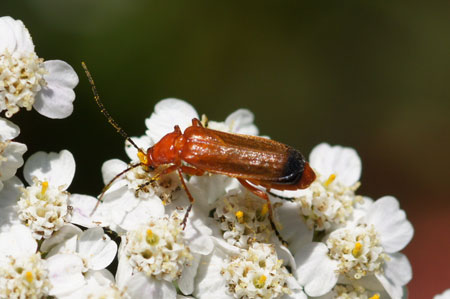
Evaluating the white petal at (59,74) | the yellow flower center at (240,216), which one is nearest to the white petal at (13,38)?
the white petal at (59,74)

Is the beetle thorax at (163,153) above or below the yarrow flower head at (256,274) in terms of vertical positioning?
above

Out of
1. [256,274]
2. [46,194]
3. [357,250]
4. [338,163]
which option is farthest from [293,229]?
[46,194]

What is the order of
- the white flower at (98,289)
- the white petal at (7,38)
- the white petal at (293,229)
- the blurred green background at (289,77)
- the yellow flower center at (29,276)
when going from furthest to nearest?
the blurred green background at (289,77)
the white petal at (293,229)
the white petal at (7,38)
the white flower at (98,289)
the yellow flower center at (29,276)

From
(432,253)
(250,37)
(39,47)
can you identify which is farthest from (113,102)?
(432,253)

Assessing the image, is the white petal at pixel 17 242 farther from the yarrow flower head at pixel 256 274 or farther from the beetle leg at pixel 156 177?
the yarrow flower head at pixel 256 274

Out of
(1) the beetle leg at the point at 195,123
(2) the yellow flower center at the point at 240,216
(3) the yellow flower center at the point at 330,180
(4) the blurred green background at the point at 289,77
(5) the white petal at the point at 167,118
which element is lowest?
(4) the blurred green background at the point at 289,77

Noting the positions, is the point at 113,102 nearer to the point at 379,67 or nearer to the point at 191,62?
the point at 191,62

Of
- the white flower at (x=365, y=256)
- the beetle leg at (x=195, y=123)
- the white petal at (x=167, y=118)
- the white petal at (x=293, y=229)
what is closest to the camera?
the white flower at (x=365, y=256)
